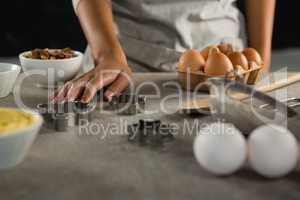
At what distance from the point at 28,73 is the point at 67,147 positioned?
1.28ft

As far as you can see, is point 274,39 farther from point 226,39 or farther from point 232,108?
point 232,108

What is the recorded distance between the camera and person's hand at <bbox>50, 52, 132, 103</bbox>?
105 cm

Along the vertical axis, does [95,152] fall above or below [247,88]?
below

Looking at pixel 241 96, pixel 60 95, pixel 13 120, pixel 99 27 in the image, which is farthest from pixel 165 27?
pixel 13 120

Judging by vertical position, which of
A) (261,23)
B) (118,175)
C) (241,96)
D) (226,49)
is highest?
(261,23)

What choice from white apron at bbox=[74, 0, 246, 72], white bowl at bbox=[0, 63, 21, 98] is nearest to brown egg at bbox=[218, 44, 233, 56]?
white apron at bbox=[74, 0, 246, 72]

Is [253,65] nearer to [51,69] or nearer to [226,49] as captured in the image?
[226,49]

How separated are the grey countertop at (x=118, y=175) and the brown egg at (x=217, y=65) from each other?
257 millimetres

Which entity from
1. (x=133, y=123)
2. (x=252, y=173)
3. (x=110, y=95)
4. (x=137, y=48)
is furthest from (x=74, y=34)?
(x=252, y=173)

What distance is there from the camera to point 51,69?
1.16 metres

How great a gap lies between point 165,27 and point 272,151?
77cm

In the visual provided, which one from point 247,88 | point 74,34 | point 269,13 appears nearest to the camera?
point 247,88

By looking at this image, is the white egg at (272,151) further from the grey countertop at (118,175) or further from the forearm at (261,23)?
the forearm at (261,23)

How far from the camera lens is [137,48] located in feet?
4.64
